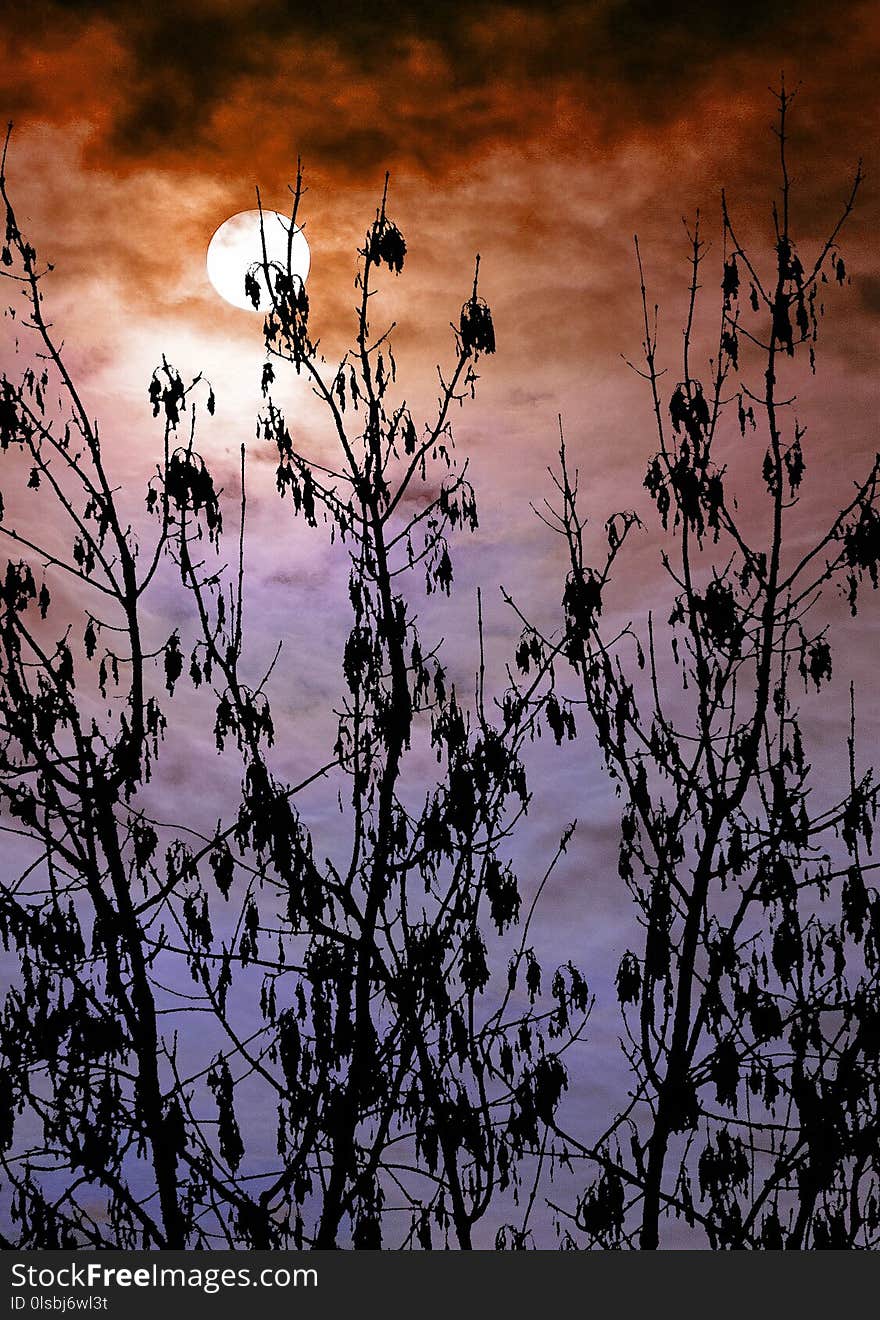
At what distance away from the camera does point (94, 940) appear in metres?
5.54

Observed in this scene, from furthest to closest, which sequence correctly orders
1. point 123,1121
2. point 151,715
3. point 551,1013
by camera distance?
point 551,1013
point 151,715
point 123,1121

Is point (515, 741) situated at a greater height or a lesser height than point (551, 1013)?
greater

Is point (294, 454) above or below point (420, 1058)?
above

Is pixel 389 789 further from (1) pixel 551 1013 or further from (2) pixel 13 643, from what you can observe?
(2) pixel 13 643

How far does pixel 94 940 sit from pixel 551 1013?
2.40 meters

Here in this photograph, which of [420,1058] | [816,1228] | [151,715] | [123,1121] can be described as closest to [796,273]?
[151,715]

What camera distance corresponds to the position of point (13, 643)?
227 inches

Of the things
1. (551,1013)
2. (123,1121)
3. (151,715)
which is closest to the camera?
(123,1121)
